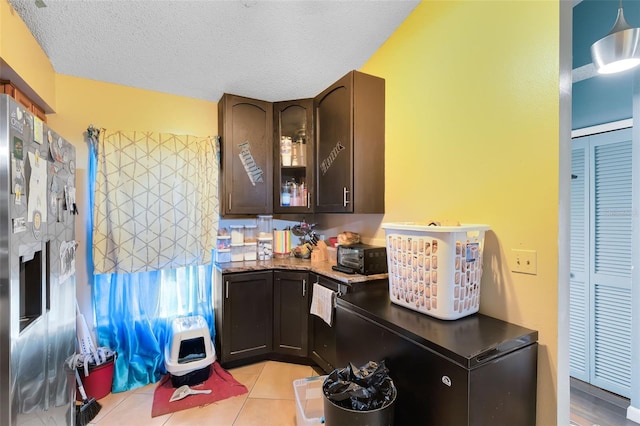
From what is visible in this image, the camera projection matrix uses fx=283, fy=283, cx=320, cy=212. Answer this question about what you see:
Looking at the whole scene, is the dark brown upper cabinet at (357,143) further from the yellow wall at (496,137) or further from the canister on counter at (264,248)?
the canister on counter at (264,248)

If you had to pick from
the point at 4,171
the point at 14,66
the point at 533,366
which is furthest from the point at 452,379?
the point at 14,66

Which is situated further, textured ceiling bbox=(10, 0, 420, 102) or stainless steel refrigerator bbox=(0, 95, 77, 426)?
textured ceiling bbox=(10, 0, 420, 102)

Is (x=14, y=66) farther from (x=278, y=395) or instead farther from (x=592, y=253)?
(x=592, y=253)

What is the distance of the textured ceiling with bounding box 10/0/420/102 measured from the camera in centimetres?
176

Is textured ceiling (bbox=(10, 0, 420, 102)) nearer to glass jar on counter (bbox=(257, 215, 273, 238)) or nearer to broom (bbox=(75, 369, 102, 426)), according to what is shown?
glass jar on counter (bbox=(257, 215, 273, 238))

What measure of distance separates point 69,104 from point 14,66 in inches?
33.5

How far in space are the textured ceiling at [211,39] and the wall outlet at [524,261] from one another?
1.71 meters

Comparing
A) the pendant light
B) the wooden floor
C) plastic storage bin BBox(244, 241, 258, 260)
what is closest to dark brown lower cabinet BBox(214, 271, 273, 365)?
plastic storage bin BBox(244, 241, 258, 260)

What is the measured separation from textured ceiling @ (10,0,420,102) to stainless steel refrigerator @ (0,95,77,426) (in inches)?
34.3

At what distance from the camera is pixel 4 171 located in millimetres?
1011

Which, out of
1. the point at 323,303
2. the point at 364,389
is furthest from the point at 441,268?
the point at 323,303

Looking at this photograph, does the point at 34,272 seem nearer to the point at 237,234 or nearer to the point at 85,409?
the point at 85,409

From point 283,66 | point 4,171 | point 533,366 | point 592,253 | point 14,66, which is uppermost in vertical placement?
point 283,66

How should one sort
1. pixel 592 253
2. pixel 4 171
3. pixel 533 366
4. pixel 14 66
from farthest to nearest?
pixel 592 253
pixel 14 66
pixel 533 366
pixel 4 171
